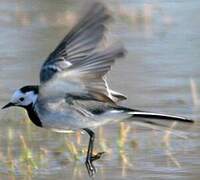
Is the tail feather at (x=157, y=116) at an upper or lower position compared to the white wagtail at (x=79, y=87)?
lower

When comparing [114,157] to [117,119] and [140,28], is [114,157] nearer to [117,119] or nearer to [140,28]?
[117,119]

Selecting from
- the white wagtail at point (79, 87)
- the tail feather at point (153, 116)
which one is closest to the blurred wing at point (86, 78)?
the white wagtail at point (79, 87)

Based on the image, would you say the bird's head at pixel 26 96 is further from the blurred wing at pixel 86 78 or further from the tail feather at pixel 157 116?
the tail feather at pixel 157 116

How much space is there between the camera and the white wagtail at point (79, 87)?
6207 mm

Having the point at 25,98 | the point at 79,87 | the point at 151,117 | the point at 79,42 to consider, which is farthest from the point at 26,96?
the point at 151,117

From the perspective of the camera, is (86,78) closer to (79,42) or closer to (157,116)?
(79,42)

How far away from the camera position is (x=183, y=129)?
27.6 ft

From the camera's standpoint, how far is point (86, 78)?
6.29 metres

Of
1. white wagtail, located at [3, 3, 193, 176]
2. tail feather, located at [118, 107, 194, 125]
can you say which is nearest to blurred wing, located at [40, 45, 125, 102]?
white wagtail, located at [3, 3, 193, 176]

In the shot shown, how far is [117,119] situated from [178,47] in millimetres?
4794

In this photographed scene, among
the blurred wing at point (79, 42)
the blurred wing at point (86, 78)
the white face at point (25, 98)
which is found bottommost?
the white face at point (25, 98)

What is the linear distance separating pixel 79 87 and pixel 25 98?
1.23 feet

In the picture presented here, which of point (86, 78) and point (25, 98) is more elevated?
point (86, 78)

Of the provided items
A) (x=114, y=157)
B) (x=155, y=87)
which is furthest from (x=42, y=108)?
(x=155, y=87)
